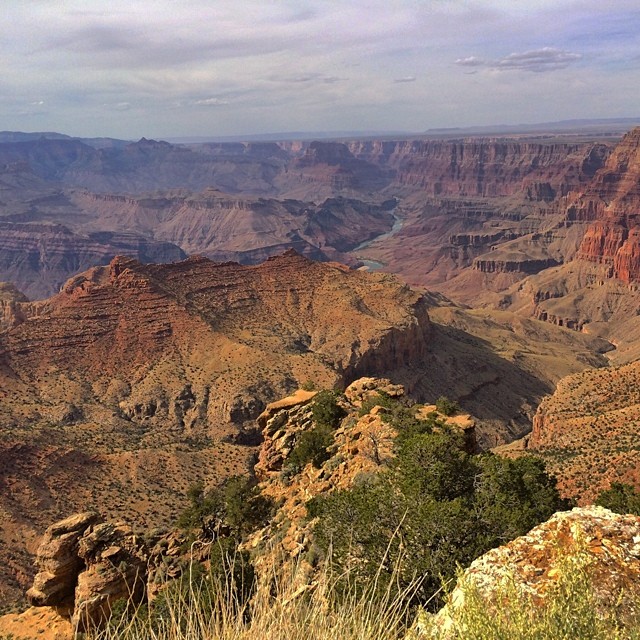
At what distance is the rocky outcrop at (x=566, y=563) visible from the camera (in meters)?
7.23

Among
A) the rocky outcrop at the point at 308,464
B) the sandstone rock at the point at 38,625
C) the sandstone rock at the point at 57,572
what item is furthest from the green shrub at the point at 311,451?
the sandstone rock at the point at 38,625

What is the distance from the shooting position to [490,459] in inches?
828

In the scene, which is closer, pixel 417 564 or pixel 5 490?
pixel 417 564

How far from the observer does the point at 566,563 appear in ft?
21.1

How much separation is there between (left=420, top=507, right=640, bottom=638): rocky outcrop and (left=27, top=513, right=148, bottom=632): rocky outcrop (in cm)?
1571

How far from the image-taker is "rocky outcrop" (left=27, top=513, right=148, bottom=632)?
2000 cm

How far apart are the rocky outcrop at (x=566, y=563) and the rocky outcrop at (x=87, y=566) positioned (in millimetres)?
15713

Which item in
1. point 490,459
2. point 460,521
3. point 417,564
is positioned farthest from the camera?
point 490,459

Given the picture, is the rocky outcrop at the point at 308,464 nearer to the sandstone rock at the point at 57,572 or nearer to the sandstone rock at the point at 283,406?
the sandstone rock at the point at 283,406

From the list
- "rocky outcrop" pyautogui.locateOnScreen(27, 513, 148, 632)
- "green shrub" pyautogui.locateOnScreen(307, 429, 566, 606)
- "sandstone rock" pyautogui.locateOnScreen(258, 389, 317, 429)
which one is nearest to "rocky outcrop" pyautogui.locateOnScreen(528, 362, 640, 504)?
"green shrub" pyautogui.locateOnScreen(307, 429, 566, 606)

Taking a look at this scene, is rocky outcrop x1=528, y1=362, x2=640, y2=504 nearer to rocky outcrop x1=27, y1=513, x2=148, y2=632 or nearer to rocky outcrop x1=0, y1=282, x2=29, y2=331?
rocky outcrop x1=27, y1=513, x2=148, y2=632

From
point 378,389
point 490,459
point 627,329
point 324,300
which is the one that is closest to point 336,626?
point 490,459

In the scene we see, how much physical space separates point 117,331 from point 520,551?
7474cm

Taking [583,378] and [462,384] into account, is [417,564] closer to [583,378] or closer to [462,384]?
[583,378]
